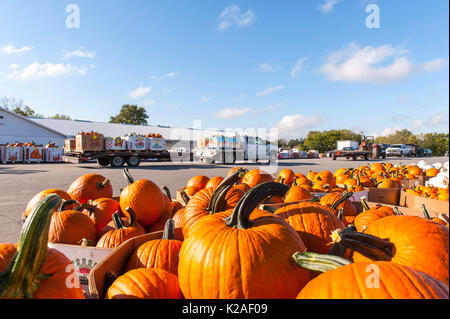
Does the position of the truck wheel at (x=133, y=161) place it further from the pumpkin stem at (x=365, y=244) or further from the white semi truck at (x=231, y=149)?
the pumpkin stem at (x=365, y=244)

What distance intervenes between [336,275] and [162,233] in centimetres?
130

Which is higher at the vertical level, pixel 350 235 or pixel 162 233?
pixel 350 235

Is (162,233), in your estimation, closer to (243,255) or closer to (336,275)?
(243,255)

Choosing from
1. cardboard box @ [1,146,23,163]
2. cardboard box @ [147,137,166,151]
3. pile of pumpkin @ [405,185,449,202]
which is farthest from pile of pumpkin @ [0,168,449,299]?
cardboard box @ [1,146,23,163]

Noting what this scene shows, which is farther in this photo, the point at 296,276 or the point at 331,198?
the point at 331,198

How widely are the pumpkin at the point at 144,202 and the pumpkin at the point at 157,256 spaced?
1000mm

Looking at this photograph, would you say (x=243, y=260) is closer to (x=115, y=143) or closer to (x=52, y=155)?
(x=115, y=143)

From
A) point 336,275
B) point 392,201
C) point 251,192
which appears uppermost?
point 251,192

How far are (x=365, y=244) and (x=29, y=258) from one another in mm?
1181

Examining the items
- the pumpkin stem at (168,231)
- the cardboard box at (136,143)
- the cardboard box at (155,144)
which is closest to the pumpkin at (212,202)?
the pumpkin stem at (168,231)

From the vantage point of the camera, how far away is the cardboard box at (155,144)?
1636cm
